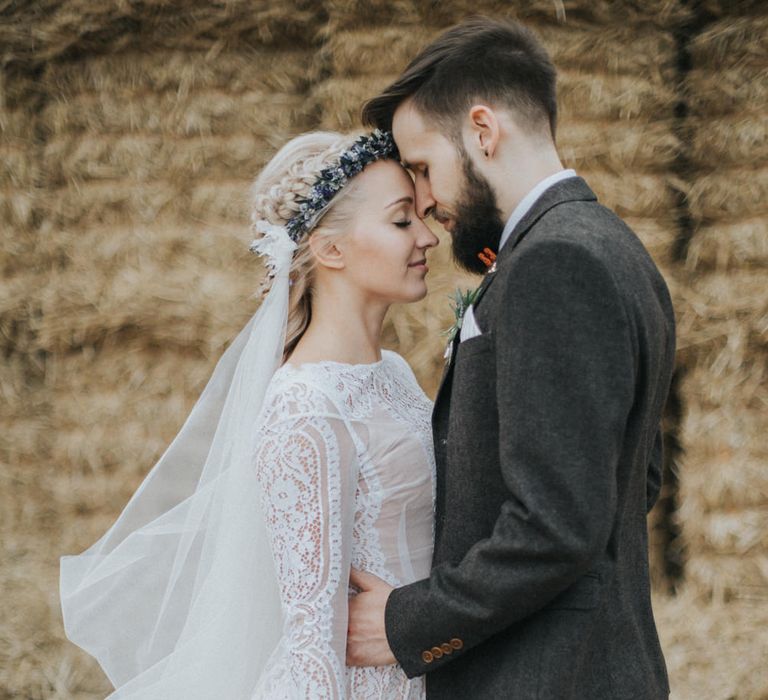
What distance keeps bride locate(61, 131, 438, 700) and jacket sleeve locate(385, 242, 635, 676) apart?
41 centimetres

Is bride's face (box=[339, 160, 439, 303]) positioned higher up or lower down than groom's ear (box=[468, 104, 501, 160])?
lower down

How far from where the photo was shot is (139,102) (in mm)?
3244

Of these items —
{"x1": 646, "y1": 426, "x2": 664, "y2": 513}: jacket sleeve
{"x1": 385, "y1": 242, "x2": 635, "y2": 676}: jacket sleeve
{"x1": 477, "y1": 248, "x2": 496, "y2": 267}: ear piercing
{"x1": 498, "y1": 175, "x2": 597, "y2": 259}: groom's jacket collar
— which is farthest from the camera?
{"x1": 646, "y1": 426, "x2": 664, "y2": 513}: jacket sleeve

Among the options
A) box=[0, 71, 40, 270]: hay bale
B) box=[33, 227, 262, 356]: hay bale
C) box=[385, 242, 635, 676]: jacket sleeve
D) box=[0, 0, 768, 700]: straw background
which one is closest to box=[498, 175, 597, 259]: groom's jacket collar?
box=[385, 242, 635, 676]: jacket sleeve

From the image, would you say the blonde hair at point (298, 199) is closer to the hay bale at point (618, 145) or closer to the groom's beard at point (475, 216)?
the groom's beard at point (475, 216)

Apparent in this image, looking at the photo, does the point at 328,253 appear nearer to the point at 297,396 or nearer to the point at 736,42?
the point at 297,396

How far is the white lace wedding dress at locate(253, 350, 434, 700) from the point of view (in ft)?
6.03

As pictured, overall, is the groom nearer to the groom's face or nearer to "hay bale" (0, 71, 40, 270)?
the groom's face

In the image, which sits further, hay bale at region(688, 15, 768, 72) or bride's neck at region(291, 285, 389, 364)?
hay bale at region(688, 15, 768, 72)

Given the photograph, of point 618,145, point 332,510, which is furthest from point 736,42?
point 332,510

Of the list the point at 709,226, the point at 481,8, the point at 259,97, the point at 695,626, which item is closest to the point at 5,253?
the point at 259,97

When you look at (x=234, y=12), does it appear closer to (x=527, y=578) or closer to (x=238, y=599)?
(x=238, y=599)

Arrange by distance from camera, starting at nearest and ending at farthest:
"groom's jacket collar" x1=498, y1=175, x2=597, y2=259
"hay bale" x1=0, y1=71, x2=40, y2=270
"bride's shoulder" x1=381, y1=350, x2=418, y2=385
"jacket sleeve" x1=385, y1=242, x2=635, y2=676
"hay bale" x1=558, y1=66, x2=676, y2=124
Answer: "jacket sleeve" x1=385, y1=242, x2=635, y2=676 → "groom's jacket collar" x1=498, y1=175, x2=597, y2=259 → "bride's shoulder" x1=381, y1=350, x2=418, y2=385 → "hay bale" x1=558, y1=66, x2=676, y2=124 → "hay bale" x1=0, y1=71, x2=40, y2=270

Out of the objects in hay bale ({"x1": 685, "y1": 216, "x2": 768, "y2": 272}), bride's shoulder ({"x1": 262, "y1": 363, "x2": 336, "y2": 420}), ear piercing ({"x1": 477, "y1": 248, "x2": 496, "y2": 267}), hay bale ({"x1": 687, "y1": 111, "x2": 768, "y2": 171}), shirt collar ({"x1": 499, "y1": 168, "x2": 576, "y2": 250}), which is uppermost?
shirt collar ({"x1": 499, "y1": 168, "x2": 576, "y2": 250})
